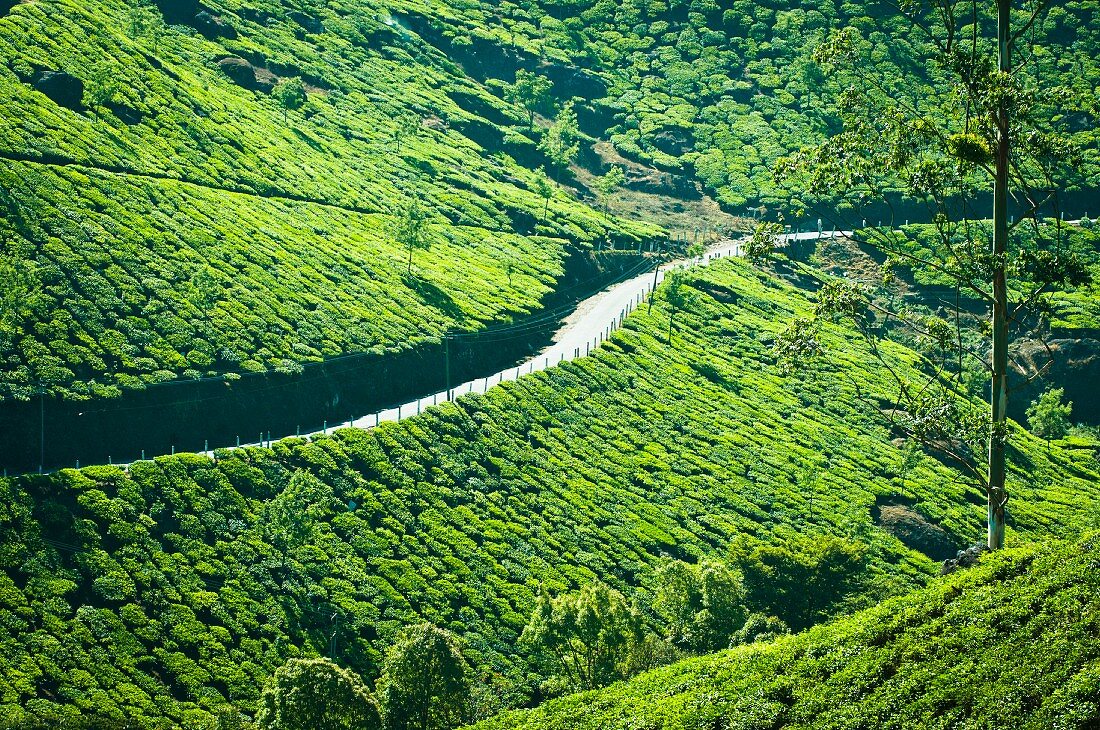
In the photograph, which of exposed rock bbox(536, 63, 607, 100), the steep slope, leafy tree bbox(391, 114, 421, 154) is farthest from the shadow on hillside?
exposed rock bbox(536, 63, 607, 100)

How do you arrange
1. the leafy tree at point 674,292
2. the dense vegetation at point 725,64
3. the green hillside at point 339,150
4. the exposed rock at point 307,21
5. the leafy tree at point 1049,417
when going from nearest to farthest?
the green hillside at point 339,150
the leafy tree at point 1049,417
the leafy tree at point 674,292
the exposed rock at point 307,21
the dense vegetation at point 725,64

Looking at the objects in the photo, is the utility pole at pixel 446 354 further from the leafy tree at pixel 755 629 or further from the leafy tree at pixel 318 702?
the leafy tree at pixel 318 702

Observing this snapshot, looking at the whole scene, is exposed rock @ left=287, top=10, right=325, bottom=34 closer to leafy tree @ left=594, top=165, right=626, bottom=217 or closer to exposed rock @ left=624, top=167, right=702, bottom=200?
leafy tree @ left=594, top=165, right=626, bottom=217

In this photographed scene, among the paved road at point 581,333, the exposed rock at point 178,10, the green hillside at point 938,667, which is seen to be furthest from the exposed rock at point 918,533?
the exposed rock at point 178,10

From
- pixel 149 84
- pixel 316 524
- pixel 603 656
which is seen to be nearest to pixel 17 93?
pixel 149 84

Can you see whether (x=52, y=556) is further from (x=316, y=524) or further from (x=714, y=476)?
(x=714, y=476)

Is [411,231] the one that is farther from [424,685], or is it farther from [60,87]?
[424,685]

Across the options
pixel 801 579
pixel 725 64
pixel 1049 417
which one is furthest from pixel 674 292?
pixel 725 64
